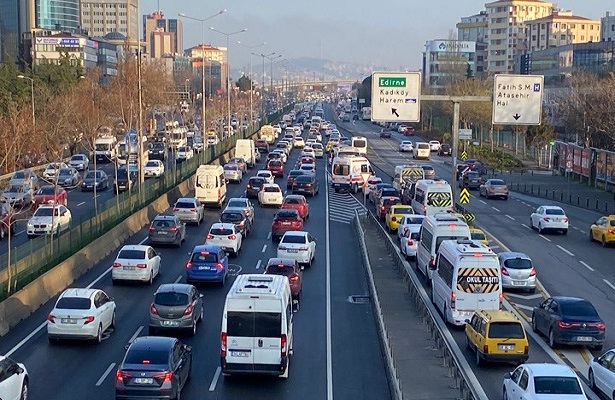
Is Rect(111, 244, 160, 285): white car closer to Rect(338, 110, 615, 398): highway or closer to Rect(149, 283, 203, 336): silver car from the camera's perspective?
Rect(149, 283, 203, 336): silver car

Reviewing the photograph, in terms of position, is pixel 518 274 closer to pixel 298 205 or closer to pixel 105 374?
pixel 105 374

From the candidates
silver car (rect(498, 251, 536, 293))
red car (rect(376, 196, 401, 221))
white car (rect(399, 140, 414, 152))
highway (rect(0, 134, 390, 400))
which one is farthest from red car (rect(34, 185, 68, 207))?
white car (rect(399, 140, 414, 152))

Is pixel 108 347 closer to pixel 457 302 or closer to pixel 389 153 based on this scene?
pixel 457 302

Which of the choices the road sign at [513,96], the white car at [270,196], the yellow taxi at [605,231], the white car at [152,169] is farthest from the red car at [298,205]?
the white car at [152,169]

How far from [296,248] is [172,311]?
36.9ft

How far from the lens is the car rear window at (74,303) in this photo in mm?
24422

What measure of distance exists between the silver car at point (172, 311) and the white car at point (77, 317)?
4.67 feet

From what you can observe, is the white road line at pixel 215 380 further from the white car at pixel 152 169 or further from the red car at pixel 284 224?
the white car at pixel 152 169

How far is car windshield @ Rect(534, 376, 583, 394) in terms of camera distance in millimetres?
18109

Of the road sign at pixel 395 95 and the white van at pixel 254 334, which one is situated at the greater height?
the road sign at pixel 395 95

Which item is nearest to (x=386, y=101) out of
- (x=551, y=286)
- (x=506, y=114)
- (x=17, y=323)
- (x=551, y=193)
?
(x=506, y=114)

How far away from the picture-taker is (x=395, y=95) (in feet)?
140

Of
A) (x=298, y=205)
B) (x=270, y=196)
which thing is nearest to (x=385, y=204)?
(x=298, y=205)

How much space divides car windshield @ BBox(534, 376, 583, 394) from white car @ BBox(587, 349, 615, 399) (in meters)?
2.11
